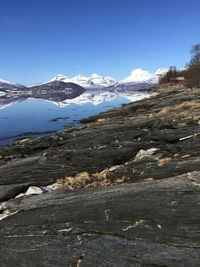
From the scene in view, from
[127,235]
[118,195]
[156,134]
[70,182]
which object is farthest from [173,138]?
[127,235]

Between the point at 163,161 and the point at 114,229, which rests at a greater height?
the point at 163,161

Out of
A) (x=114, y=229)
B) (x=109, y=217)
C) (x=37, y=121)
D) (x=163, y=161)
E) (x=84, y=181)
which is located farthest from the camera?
(x=37, y=121)

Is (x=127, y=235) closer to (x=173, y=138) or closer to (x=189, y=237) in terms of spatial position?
(x=189, y=237)

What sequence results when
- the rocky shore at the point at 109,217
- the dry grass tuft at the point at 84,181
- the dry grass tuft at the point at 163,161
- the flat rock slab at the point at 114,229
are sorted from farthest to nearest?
the dry grass tuft at the point at 163,161, the dry grass tuft at the point at 84,181, the rocky shore at the point at 109,217, the flat rock slab at the point at 114,229

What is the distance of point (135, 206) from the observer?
12.4 metres

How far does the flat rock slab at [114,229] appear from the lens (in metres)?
10.2

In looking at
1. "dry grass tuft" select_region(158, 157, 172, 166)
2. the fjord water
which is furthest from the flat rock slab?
the fjord water

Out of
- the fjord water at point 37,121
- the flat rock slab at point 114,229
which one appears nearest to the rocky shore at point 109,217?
the flat rock slab at point 114,229

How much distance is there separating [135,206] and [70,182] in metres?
7.06

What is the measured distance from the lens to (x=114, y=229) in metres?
11.4

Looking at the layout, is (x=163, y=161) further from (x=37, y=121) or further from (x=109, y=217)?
(x=37, y=121)

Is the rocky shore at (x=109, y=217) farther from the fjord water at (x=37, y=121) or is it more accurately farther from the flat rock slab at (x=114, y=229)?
the fjord water at (x=37, y=121)

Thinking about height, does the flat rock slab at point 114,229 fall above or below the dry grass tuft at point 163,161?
below

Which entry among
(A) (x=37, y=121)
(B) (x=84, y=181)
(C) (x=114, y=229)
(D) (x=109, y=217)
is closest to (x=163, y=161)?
(B) (x=84, y=181)
